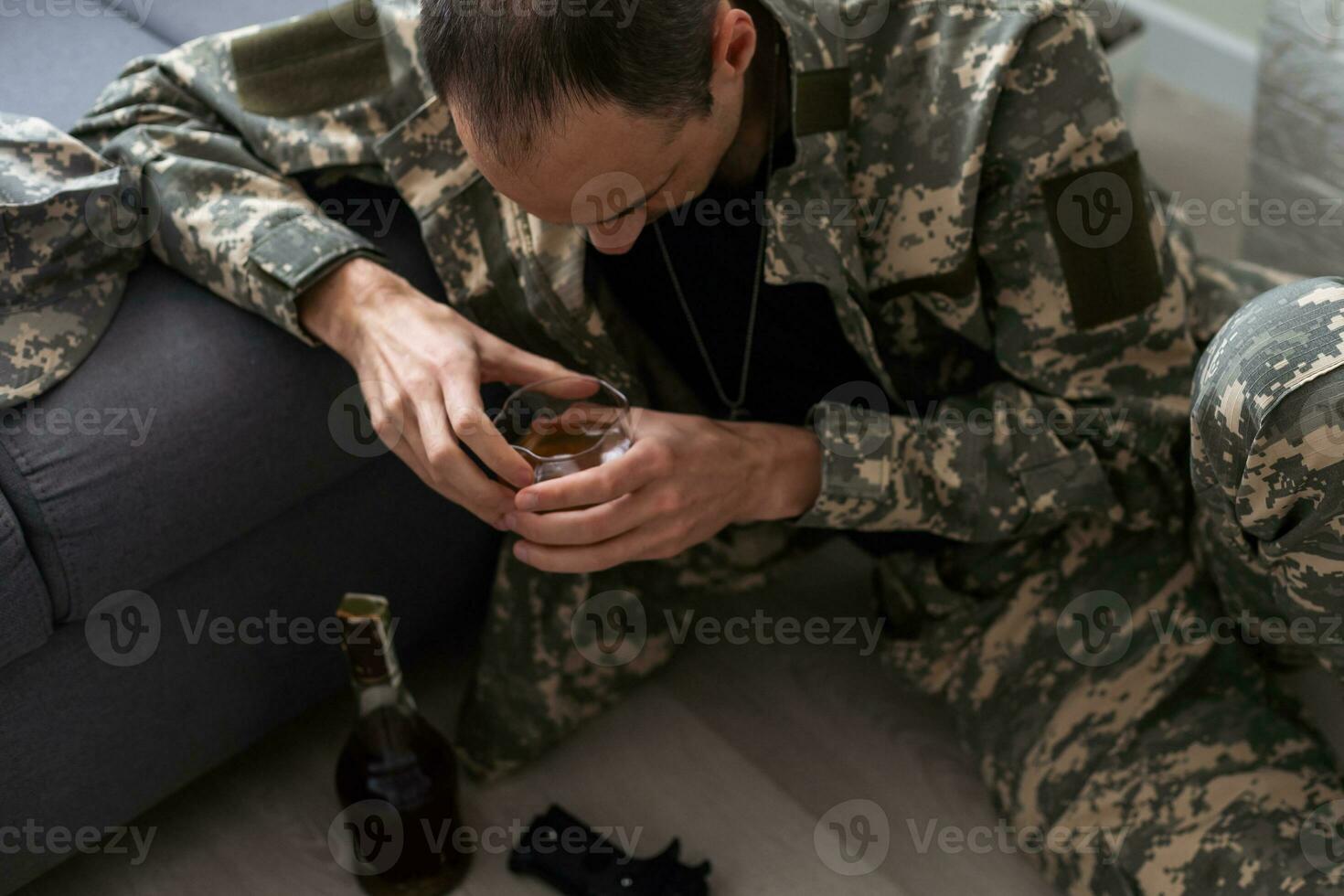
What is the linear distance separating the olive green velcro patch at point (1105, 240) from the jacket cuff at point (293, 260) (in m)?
0.55

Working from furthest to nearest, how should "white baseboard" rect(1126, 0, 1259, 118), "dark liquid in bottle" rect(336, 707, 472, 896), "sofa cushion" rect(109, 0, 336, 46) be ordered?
"white baseboard" rect(1126, 0, 1259, 118)
"sofa cushion" rect(109, 0, 336, 46)
"dark liquid in bottle" rect(336, 707, 472, 896)

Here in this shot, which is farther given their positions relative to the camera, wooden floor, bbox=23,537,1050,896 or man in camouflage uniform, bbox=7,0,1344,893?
wooden floor, bbox=23,537,1050,896

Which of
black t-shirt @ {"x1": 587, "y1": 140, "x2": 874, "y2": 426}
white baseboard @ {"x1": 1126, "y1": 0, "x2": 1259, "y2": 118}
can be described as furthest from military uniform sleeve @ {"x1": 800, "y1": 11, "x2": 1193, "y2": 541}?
white baseboard @ {"x1": 1126, "y1": 0, "x2": 1259, "y2": 118}

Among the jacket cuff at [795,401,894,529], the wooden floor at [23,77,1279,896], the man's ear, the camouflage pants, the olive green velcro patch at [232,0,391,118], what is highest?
the man's ear

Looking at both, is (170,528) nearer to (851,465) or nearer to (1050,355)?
(851,465)

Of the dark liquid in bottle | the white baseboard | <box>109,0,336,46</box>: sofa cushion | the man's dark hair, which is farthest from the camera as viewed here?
the white baseboard

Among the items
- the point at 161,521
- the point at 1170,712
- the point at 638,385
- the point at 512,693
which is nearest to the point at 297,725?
the point at 512,693

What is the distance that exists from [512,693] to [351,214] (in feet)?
1.52

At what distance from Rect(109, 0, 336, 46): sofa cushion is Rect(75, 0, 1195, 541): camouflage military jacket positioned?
5.0 inches

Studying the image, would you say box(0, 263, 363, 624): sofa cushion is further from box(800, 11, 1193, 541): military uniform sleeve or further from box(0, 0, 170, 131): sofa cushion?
box(800, 11, 1193, 541): military uniform sleeve

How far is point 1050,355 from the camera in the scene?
3.76ft

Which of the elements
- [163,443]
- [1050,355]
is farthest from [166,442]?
[1050,355]

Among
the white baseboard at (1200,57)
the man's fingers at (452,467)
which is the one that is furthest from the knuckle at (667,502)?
the white baseboard at (1200,57)

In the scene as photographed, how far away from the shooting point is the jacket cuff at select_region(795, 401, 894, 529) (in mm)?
1131
